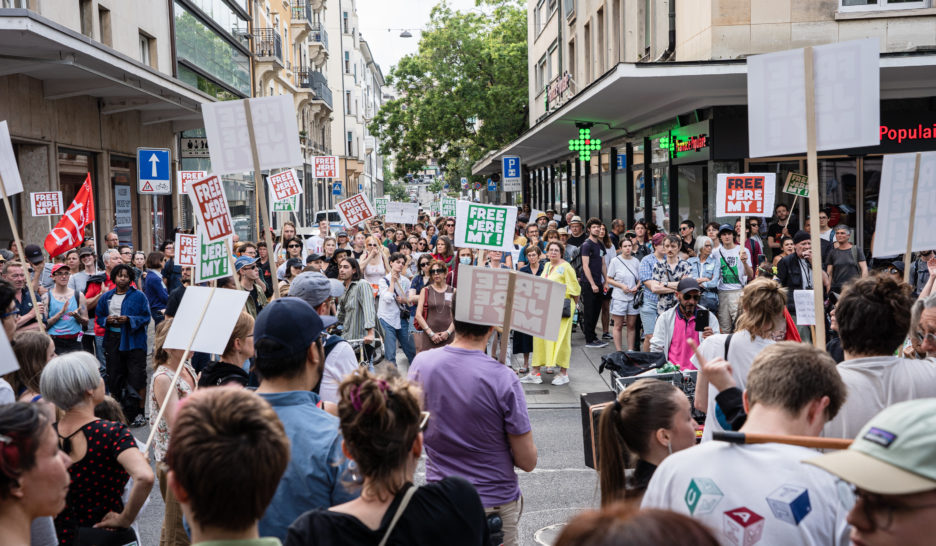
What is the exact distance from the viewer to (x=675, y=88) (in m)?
15.0

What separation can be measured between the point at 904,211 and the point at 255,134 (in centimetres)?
423

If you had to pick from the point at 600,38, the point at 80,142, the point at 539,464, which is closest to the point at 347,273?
the point at 539,464

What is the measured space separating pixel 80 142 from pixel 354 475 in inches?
747

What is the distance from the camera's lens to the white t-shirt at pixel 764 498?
247 centimetres

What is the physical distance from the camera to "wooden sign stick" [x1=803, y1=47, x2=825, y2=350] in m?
4.29

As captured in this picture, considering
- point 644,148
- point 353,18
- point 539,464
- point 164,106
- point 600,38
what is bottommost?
point 539,464

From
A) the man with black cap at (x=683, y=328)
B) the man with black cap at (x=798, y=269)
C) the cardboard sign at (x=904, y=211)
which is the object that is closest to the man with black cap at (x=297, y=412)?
the cardboard sign at (x=904, y=211)

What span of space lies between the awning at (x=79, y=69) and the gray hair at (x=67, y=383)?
32.9 ft

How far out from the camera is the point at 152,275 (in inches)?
415

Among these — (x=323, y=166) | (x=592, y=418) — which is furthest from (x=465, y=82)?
(x=592, y=418)

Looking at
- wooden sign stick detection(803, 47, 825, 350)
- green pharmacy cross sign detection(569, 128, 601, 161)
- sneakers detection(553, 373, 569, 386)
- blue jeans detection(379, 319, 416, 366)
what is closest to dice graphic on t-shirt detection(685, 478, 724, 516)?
wooden sign stick detection(803, 47, 825, 350)

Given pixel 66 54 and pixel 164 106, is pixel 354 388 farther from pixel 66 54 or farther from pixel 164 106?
pixel 164 106

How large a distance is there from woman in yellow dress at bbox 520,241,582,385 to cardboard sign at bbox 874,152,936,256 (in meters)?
5.80

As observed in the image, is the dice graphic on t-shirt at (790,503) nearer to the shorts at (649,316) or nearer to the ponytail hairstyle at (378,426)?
the ponytail hairstyle at (378,426)
